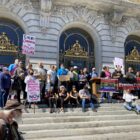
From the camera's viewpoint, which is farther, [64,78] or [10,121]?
[64,78]

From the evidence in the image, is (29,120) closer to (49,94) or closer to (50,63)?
(49,94)

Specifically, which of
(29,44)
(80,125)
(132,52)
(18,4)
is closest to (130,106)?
(80,125)

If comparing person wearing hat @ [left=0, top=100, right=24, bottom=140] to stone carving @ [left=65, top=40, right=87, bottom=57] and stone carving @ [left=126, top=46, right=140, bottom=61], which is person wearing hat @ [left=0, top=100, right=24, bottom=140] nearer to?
→ stone carving @ [left=65, top=40, right=87, bottom=57]

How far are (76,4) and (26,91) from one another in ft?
29.9

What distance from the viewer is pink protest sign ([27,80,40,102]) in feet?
43.1

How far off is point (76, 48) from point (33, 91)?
28.8 feet

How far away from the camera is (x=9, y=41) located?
65.4ft

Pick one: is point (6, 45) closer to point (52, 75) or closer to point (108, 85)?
point (52, 75)

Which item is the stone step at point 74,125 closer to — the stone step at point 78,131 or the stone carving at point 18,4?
the stone step at point 78,131

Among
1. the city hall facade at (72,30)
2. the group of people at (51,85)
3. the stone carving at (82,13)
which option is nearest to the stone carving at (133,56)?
the city hall facade at (72,30)

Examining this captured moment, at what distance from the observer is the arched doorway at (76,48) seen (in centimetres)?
2120

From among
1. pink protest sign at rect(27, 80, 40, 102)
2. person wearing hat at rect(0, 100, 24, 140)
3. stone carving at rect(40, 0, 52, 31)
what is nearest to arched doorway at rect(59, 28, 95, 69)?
stone carving at rect(40, 0, 52, 31)

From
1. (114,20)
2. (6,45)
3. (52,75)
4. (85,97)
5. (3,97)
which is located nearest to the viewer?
(3,97)

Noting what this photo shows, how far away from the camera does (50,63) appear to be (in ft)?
64.4
